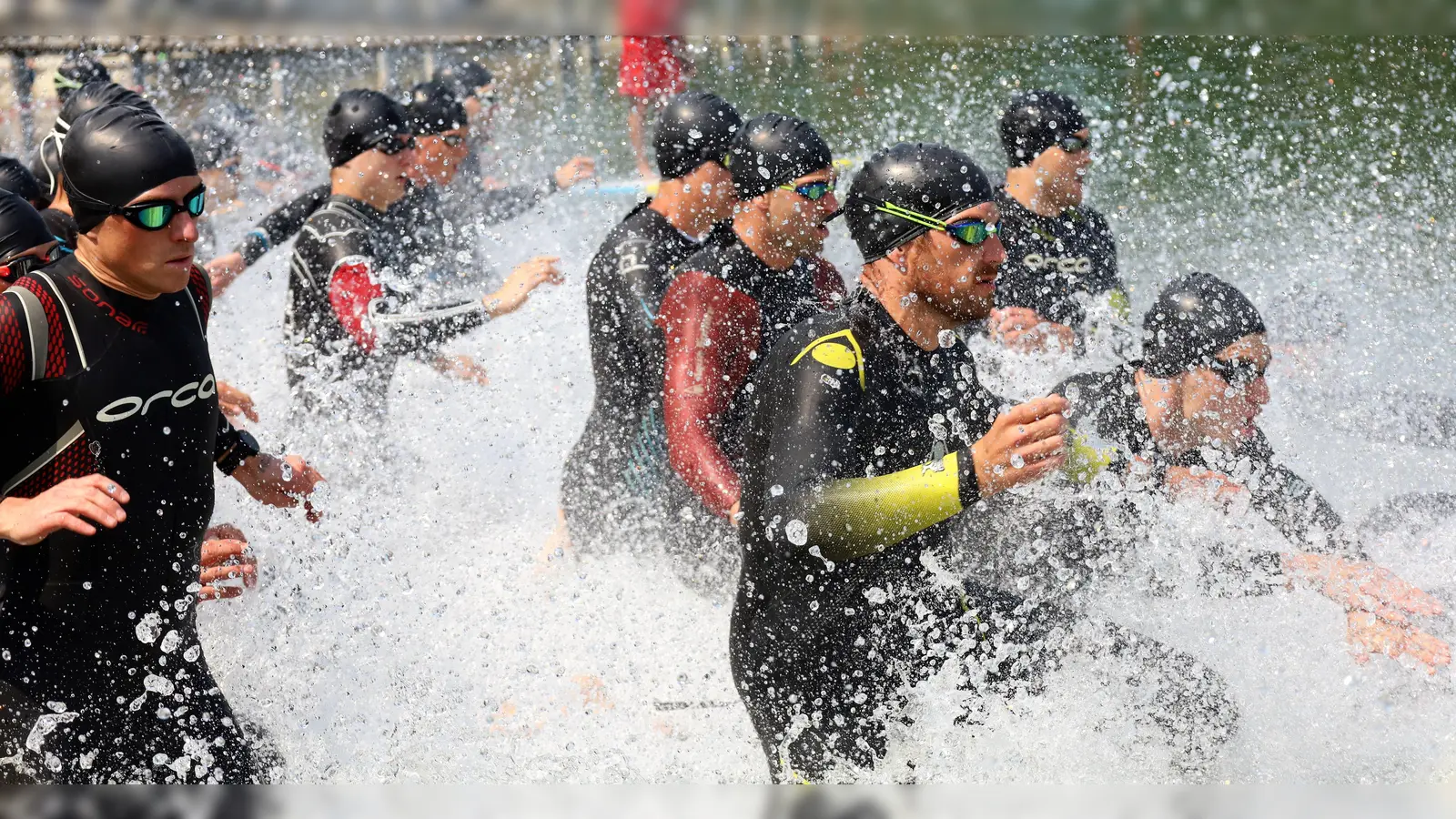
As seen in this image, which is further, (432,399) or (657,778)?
(432,399)

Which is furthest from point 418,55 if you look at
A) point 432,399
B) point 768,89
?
point 432,399

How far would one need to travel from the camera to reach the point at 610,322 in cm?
463

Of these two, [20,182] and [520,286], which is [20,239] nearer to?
[20,182]

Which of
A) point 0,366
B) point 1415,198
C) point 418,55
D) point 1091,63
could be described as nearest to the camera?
point 0,366

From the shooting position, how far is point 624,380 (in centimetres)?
467

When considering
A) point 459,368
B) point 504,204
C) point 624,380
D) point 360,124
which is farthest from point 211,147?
point 624,380

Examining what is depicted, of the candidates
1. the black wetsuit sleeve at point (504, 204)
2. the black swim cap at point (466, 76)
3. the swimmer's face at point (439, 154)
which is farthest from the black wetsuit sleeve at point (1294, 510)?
the black swim cap at point (466, 76)

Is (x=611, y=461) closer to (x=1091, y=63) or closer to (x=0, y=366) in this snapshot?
(x=0, y=366)

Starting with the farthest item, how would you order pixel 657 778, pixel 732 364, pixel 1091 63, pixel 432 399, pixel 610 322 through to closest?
pixel 1091 63, pixel 432 399, pixel 610 322, pixel 732 364, pixel 657 778

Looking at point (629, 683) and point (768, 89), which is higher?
point (768, 89)

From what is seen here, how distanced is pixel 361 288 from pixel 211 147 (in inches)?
174

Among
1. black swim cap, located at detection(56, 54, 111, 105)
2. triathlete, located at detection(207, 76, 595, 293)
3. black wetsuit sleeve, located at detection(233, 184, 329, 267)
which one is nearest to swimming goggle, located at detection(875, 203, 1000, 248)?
triathlete, located at detection(207, 76, 595, 293)

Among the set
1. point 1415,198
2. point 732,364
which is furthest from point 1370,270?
point 732,364

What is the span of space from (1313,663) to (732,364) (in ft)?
6.31
